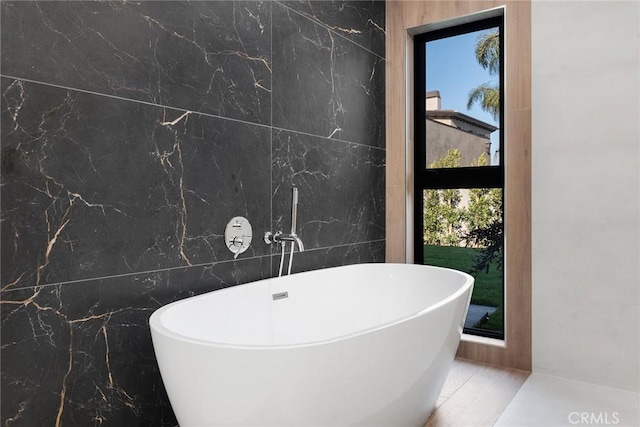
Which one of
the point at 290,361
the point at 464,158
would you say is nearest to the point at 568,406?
the point at 464,158

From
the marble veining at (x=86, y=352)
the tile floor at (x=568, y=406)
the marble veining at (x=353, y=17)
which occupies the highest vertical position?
the marble veining at (x=353, y=17)

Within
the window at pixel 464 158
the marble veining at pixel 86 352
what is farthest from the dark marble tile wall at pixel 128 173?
the window at pixel 464 158

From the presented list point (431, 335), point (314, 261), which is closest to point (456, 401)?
point (431, 335)

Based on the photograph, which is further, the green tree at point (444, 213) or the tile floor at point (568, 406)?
the green tree at point (444, 213)

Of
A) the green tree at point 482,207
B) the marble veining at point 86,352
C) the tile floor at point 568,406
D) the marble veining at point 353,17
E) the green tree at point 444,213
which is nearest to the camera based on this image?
the marble veining at point 86,352

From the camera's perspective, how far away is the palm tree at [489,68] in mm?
3137

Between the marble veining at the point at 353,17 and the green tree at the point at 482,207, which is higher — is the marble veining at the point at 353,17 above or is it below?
above

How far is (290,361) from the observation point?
1261mm

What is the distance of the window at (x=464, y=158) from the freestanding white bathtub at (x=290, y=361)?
3.06ft

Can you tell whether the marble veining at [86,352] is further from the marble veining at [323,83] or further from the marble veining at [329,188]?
the marble veining at [323,83]

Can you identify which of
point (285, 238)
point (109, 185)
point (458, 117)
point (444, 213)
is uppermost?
point (458, 117)

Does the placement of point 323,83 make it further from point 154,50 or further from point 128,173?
point 128,173

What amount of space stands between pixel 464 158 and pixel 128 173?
A: 7.69ft

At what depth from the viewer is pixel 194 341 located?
4.19 ft
